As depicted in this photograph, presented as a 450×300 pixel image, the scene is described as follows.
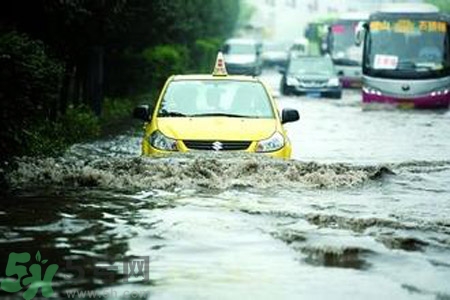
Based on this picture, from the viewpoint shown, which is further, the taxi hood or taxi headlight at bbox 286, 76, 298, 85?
taxi headlight at bbox 286, 76, 298, 85

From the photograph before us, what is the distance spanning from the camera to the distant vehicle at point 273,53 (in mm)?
63022

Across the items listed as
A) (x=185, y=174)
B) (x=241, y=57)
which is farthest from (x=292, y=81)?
(x=185, y=174)

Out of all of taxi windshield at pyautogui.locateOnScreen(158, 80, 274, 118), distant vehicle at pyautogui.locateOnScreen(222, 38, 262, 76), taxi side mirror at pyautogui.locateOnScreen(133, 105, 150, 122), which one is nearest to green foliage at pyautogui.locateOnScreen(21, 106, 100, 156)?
taxi side mirror at pyautogui.locateOnScreen(133, 105, 150, 122)

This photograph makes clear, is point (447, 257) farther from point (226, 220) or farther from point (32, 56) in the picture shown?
point (32, 56)

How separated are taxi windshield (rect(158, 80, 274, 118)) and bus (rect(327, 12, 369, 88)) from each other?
2622cm

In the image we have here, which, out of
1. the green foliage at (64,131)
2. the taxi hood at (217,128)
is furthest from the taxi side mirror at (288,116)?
the green foliage at (64,131)

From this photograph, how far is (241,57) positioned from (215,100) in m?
33.8

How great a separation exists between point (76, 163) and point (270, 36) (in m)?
78.2

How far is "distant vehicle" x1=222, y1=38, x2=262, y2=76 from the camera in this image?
4491 centimetres

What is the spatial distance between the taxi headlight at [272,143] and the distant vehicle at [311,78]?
21.0 m

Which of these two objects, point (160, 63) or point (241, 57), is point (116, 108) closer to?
point (160, 63)

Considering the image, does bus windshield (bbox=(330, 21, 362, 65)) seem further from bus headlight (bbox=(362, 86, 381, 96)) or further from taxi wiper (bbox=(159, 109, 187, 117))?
taxi wiper (bbox=(159, 109, 187, 117))

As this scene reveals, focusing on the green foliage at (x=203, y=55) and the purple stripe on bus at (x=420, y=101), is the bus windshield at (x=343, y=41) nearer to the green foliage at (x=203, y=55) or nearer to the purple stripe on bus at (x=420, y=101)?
the green foliage at (x=203, y=55)

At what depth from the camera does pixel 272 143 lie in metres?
10.9
